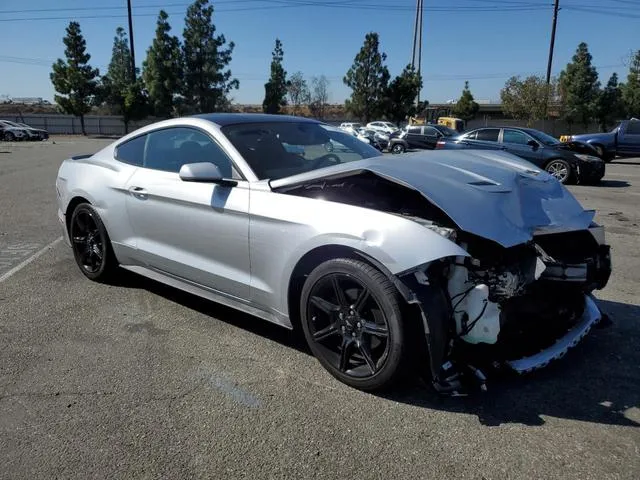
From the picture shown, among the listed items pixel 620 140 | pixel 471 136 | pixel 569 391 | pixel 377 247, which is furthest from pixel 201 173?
pixel 620 140

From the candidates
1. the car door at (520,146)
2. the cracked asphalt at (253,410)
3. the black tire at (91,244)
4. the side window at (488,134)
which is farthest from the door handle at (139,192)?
the side window at (488,134)

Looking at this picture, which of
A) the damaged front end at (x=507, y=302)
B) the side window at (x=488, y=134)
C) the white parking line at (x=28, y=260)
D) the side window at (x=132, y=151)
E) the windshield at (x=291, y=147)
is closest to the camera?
the damaged front end at (x=507, y=302)

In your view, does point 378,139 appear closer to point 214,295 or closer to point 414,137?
point 414,137

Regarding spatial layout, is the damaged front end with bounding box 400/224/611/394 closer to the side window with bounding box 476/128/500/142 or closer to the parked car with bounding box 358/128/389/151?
the side window with bounding box 476/128/500/142

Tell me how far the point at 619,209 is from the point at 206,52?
4772 centimetres

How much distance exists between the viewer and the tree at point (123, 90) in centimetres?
5069

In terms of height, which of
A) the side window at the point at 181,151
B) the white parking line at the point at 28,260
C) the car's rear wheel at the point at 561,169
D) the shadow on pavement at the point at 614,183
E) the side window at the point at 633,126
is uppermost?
the side window at the point at 633,126

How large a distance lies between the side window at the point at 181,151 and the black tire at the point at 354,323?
111 cm

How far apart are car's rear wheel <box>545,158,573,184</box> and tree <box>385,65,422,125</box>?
40.5 m

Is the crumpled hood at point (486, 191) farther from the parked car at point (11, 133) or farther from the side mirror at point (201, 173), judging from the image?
the parked car at point (11, 133)

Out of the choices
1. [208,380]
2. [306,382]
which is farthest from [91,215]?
[306,382]

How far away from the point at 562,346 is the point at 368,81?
51.7 metres

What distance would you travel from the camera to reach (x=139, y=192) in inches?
164

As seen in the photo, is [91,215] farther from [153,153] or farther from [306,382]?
[306,382]
